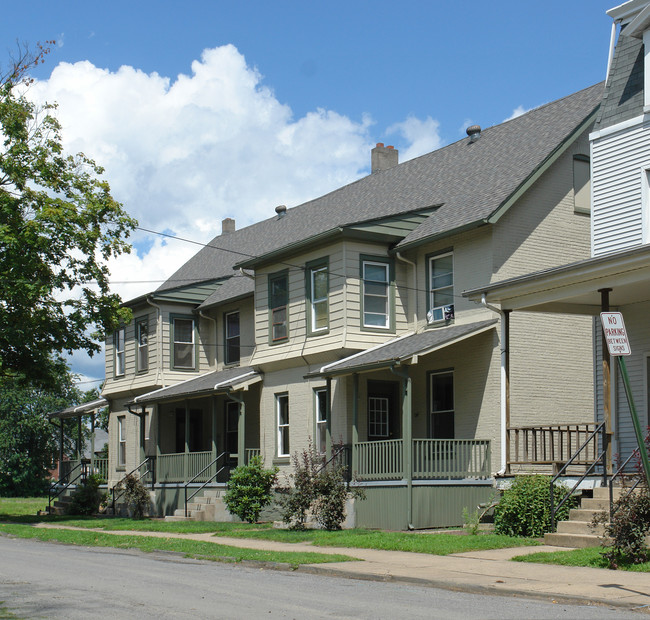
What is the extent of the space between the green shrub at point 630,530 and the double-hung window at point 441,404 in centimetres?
960

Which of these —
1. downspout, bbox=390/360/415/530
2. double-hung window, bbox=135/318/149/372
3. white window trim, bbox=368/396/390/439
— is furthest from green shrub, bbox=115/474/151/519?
downspout, bbox=390/360/415/530

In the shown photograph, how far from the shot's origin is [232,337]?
30141mm

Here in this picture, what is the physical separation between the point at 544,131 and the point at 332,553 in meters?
12.9

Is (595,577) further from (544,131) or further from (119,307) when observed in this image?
(119,307)

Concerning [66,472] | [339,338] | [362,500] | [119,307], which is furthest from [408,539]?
[66,472]

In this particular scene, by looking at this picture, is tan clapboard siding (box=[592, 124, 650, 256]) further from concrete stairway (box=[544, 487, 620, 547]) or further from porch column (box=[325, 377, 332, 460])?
porch column (box=[325, 377, 332, 460])

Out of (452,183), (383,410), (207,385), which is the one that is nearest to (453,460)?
(383,410)

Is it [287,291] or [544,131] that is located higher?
[544,131]

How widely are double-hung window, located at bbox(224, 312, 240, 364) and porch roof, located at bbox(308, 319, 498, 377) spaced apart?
823 centimetres

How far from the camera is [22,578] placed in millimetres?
12273

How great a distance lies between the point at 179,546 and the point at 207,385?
10.8 meters

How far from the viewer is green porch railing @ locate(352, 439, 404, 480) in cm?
1989

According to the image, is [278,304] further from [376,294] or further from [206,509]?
[206,509]

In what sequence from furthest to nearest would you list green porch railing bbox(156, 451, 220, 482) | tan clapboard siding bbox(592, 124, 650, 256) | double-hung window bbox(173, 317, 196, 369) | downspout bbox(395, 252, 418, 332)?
1. double-hung window bbox(173, 317, 196, 369)
2. green porch railing bbox(156, 451, 220, 482)
3. downspout bbox(395, 252, 418, 332)
4. tan clapboard siding bbox(592, 124, 650, 256)
